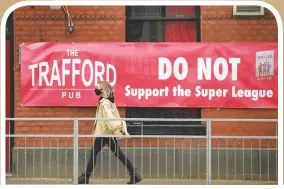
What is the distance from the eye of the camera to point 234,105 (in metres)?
11.9

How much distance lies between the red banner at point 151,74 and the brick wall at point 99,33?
148 millimetres

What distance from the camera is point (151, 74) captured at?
471 inches

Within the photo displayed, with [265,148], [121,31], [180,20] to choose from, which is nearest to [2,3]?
[121,31]

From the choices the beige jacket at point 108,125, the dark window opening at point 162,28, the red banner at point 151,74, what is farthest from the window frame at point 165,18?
the beige jacket at point 108,125

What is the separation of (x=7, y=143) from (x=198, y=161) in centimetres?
368

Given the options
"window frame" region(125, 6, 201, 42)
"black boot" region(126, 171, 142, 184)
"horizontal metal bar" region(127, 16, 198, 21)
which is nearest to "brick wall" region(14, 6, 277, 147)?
"window frame" region(125, 6, 201, 42)

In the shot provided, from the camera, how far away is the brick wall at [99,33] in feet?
39.1

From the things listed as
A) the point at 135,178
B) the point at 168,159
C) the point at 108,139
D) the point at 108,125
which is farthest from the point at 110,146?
the point at 168,159

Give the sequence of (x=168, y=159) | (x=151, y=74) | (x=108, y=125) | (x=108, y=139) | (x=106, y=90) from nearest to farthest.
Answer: (x=108, y=125)
(x=108, y=139)
(x=106, y=90)
(x=168, y=159)
(x=151, y=74)

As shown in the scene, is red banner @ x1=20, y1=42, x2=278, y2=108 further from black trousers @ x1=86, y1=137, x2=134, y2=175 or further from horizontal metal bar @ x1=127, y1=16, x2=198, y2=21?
black trousers @ x1=86, y1=137, x2=134, y2=175

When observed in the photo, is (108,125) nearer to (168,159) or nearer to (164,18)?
(168,159)

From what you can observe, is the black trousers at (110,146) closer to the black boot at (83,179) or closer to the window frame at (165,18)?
the black boot at (83,179)

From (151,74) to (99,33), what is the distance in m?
1.26

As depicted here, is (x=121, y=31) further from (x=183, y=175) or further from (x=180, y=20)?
(x=183, y=175)
